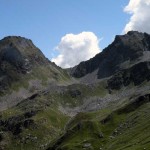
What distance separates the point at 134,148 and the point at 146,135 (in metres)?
20.5

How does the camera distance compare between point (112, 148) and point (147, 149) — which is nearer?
point (147, 149)

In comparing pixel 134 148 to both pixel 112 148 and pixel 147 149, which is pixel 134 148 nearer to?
pixel 147 149

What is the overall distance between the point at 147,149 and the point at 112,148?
46.9 metres

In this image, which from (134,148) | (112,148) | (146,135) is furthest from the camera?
(112,148)

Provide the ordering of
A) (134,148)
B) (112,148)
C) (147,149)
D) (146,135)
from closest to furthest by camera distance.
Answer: (147,149)
(134,148)
(146,135)
(112,148)

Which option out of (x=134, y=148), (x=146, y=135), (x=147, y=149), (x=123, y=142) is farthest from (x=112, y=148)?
(x=147, y=149)

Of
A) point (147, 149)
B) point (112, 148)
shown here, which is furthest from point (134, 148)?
point (112, 148)

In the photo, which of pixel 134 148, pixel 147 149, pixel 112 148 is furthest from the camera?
pixel 112 148

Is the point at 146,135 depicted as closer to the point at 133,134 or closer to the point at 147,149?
the point at 133,134

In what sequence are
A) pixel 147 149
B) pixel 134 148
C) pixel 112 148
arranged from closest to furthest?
pixel 147 149, pixel 134 148, pixel 112 148

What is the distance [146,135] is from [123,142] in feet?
57.8

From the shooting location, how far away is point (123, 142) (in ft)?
636

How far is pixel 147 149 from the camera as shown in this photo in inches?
5802

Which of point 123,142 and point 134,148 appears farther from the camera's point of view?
point 123,142
